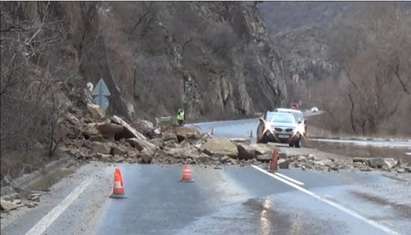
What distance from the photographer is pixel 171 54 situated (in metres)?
80.0

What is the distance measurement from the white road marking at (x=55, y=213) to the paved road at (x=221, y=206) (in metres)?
0.01

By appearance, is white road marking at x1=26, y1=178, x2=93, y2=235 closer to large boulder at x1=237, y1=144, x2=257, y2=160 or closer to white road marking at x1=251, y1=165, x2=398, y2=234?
white road marking at x1=251, y1=165, x2=398, y2=234

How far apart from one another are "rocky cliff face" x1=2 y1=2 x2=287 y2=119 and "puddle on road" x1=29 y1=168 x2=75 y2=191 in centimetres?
772

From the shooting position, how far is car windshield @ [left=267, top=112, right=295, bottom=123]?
112ft

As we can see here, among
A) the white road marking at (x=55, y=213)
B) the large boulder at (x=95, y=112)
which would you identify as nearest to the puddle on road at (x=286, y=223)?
the white road marking at (x=55, y=213)

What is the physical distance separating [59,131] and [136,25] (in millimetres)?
55101

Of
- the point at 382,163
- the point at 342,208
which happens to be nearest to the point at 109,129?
the point at 382,163

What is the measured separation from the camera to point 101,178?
16922 millimetres

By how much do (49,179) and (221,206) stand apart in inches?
205

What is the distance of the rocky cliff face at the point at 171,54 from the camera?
43.1 meters

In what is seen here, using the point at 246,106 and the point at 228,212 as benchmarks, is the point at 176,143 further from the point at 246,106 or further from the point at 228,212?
the point at 246,106

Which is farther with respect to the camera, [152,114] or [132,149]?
[152,114]

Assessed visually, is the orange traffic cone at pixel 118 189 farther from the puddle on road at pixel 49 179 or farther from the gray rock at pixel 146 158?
the gray rock at pixel 146 158

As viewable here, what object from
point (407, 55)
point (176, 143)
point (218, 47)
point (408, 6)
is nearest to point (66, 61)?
point (176, 143)
